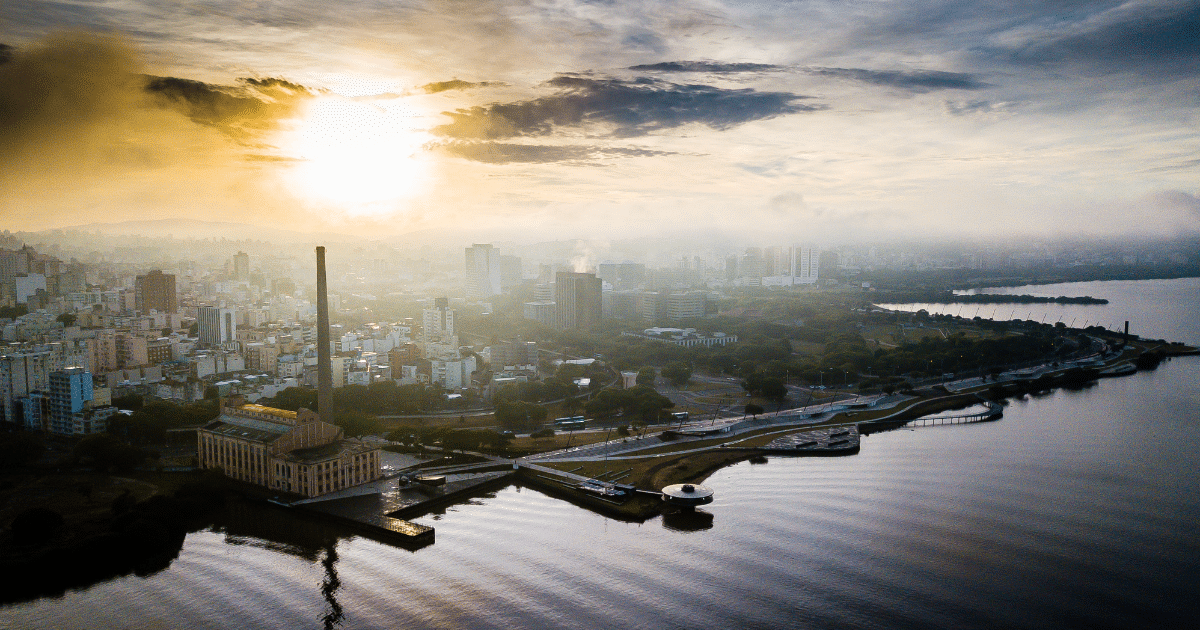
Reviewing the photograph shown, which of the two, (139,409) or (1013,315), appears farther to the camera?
(1013,315)

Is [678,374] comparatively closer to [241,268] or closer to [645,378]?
[645,378]

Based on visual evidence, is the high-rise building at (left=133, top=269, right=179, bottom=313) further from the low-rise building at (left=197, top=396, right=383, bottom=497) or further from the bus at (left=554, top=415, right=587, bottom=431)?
the bus at (left=554, top=415, right=587, bottom=431)

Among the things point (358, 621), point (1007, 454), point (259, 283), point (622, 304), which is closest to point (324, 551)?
point (358, 621)

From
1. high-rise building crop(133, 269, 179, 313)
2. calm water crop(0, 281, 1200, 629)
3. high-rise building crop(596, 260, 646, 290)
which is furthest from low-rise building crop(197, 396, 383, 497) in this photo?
high-rise building crop(596, 260, 646, 290)

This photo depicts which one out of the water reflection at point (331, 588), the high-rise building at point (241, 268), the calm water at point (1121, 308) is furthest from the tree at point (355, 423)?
the calm water at point (1121, 308)

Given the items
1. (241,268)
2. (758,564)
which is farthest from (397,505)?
(241,268)

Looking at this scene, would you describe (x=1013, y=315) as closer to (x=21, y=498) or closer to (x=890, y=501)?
(x=890, y=501)
